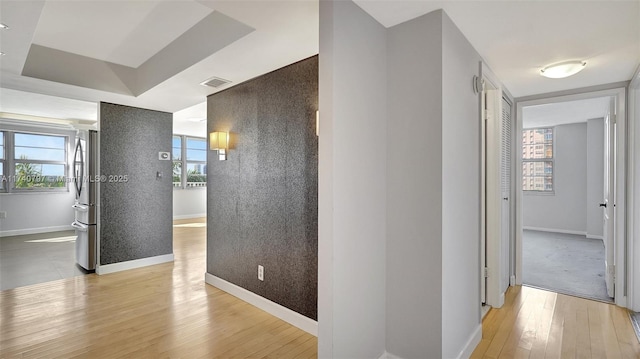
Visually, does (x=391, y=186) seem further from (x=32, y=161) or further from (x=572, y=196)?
(x=32, y=161)

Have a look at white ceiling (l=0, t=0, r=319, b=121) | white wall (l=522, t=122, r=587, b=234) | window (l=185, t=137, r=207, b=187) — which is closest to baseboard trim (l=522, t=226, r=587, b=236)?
white wall (l=522, t=122, r=587, b=234)

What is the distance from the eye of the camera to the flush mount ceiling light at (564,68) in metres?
2.66

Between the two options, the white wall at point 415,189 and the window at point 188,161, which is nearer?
the white wall at point 415,189

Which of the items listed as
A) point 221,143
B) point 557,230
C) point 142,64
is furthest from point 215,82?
point 557,230

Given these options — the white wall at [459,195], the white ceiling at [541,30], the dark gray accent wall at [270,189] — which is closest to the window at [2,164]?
the dark gray accent wall at [270,189]

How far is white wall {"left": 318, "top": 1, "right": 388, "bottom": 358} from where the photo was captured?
1730mm

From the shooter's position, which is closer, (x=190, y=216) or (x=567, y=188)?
(x=567, y=188)

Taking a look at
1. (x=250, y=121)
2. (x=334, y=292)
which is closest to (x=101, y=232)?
(x=250, y=121)

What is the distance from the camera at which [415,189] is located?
6.50ft

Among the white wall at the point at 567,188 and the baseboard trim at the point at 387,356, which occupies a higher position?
the white wall at the point at 567,188

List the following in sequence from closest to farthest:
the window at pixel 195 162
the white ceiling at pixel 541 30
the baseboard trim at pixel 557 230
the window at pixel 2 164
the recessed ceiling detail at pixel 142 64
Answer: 1. the white ceiling at pixel 541 30
2. the recessed ceiling detail at pixel 142 64
3. the window at pixel 2 164
4. the baseboard trim at pixel 557 230
5. the window at pixel 195 162

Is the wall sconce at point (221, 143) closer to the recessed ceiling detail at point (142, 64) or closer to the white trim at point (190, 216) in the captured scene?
the recessed ceiling detail at point (142, 64)

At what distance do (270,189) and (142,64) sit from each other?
229cm

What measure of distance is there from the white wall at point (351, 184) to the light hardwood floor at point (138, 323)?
0.66 metres
